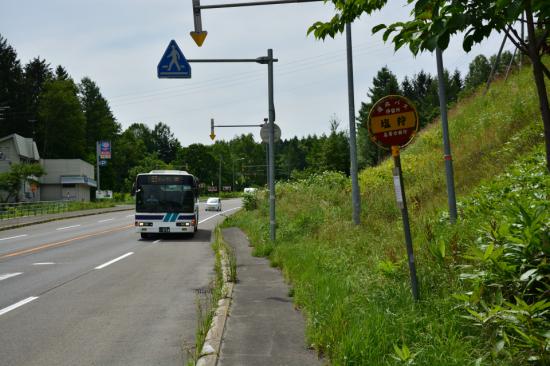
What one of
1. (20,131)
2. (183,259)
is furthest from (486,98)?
(20,131)

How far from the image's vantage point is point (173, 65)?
11.9 m

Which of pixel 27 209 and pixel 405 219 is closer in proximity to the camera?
pixel 405 219

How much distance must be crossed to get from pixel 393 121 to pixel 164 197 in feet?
53.6

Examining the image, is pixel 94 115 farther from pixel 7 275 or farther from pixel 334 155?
pixel 7 275

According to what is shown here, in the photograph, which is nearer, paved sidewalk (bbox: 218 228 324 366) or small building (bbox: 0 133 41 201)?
paved sidewalk (bbox: 218 228 324 366)

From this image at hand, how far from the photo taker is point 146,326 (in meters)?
6.60

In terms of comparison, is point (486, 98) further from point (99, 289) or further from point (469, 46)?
point (469, 46)

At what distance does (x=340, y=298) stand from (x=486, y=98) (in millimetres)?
17047

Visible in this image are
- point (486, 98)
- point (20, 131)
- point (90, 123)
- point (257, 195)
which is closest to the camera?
point (486, 98)

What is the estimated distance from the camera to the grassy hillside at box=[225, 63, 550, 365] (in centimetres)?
418

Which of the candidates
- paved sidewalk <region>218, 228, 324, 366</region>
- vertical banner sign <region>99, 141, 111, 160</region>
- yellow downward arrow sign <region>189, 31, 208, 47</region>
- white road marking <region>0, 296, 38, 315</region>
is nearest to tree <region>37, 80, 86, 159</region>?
vertical banner sign <region>99, 141, 111, 160</region>

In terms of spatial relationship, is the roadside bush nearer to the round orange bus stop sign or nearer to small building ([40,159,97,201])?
the round orange bus stop sign

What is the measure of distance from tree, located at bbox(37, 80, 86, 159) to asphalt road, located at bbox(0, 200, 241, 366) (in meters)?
73.9

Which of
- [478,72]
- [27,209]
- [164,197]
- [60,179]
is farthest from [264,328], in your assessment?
[478,72]
